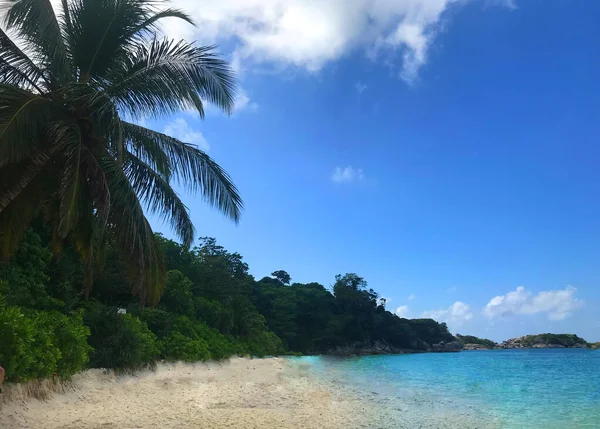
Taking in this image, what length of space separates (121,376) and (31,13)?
8095mm

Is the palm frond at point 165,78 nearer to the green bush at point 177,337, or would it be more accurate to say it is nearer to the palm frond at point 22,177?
the palm frond at point 22,177

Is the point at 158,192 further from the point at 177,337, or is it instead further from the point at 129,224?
the point at 177,337

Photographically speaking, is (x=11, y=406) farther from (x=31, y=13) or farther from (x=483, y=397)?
→ (x=483, y=397)

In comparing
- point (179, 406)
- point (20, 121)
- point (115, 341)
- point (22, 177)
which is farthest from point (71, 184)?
point (115, 341)

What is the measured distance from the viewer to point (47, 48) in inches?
329

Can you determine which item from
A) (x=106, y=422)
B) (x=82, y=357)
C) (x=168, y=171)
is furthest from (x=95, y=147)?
(x=106, y=422)

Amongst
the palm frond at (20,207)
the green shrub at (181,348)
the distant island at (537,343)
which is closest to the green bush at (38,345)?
the palm frond at (20,207)

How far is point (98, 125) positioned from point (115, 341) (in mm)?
5735

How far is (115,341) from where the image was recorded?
1142cm

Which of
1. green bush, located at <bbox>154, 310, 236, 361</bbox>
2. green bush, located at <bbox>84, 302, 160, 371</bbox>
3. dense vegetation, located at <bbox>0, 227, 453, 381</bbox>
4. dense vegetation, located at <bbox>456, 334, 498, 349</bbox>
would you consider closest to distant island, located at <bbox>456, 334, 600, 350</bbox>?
dense vegetation, located at <bbox>456, 334, 498, 349</bbox>

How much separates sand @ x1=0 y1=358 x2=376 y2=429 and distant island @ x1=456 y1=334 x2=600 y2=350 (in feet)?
355

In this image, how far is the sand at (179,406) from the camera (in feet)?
24.3

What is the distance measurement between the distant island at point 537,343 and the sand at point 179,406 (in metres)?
108

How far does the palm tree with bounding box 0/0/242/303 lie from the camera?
7.71 m
